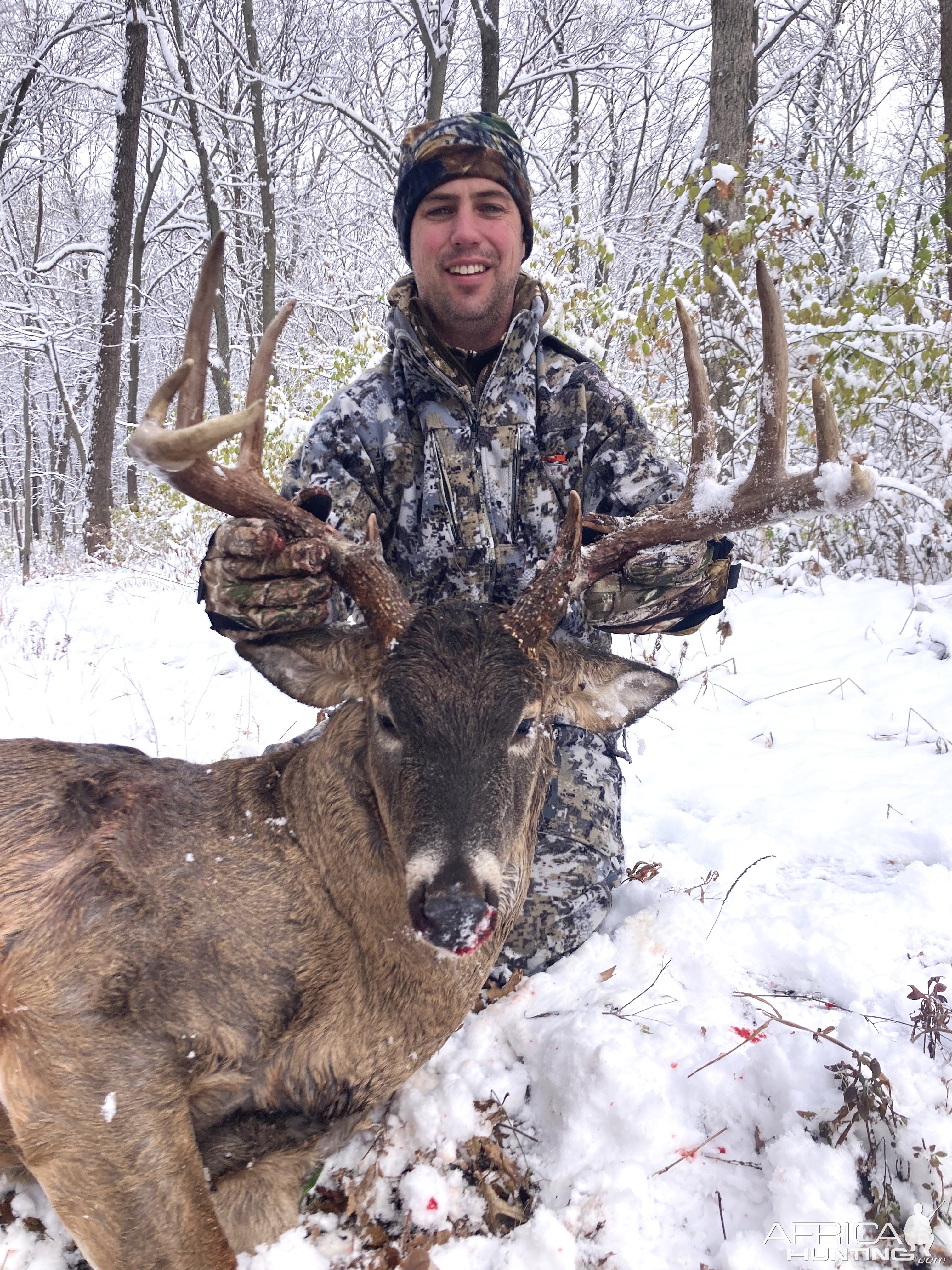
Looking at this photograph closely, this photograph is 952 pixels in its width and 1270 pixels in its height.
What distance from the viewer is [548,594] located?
2527mm

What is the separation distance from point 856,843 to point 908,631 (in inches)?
108

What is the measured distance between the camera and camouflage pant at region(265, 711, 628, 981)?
318 centimetres

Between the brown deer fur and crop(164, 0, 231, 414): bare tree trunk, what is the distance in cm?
1432

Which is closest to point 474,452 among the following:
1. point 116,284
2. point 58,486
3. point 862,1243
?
point 862,1243

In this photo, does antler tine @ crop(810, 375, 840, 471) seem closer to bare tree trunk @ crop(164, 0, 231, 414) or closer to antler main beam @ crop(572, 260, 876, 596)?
antler main beam @ crop(572, 260, 876, 596)

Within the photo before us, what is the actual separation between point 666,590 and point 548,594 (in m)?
0.54

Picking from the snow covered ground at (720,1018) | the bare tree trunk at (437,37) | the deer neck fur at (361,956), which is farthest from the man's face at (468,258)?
the bare tree trunk at (437,37)

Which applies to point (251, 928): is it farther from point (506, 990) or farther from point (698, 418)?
point (698, 418)

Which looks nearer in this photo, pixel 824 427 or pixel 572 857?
pixel 824 427

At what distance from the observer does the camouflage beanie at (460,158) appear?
375 cm

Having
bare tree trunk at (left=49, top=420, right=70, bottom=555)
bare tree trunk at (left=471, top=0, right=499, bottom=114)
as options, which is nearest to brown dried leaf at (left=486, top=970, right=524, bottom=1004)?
bare tree trunk at (left=471, top=0, right=499, bottom=114)

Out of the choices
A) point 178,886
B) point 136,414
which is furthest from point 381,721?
point 136,414

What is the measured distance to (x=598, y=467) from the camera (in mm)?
3732

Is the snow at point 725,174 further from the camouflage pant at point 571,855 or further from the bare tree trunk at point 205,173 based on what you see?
the bare tree trunk at point 205,173
